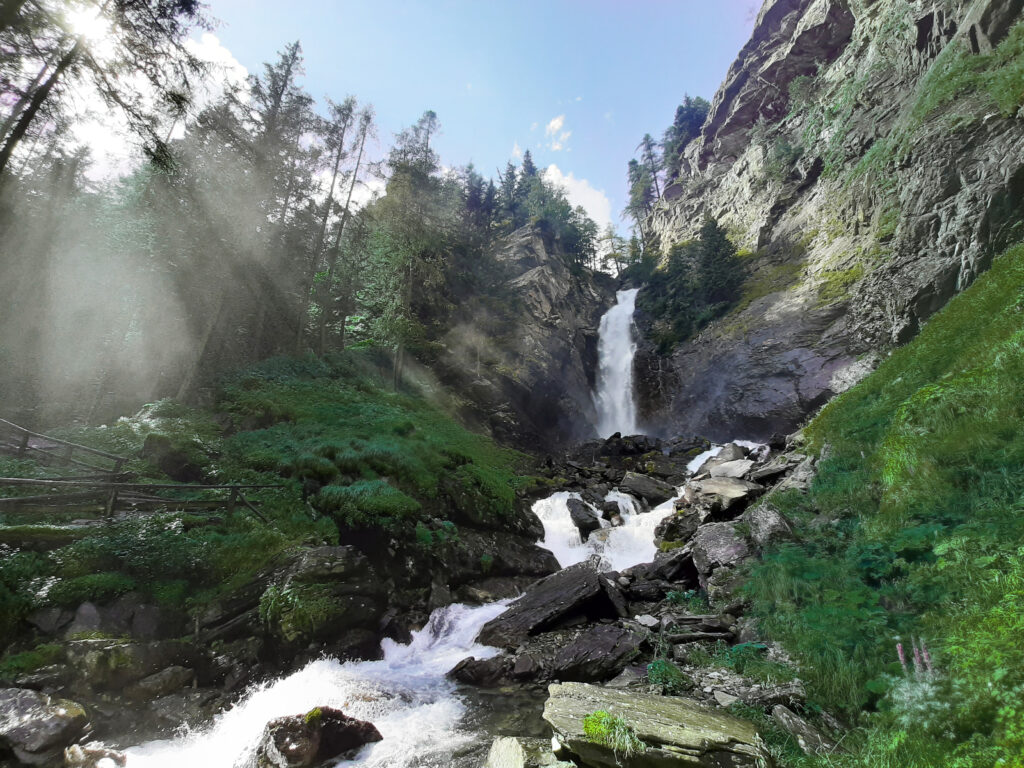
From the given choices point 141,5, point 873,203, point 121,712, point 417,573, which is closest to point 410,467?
point 417,573

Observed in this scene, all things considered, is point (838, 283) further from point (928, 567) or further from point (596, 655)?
point (596, 655)

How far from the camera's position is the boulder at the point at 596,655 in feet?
21.8

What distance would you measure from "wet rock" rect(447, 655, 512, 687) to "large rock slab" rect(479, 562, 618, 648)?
71cm

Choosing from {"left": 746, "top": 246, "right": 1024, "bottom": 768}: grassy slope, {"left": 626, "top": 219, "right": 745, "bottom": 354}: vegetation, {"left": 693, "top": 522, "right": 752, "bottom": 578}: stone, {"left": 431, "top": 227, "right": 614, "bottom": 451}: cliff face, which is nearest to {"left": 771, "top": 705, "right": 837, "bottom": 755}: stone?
{"left": 746, "top": 246, "right": 1024, "bottom": 768}: grassy slope

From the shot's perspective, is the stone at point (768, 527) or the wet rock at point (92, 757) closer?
the wet rock at point (92, 757)

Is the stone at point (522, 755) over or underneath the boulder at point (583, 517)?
underneath

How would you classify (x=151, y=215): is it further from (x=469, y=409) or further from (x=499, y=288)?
(x=499, y=288)

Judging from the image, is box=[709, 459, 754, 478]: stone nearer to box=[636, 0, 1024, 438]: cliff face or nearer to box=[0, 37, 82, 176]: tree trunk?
box=[636, 0, 1024, 438]: cliff face

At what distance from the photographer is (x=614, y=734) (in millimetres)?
3549

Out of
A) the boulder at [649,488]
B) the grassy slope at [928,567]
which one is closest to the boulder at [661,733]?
the grassy slope at [928,567]

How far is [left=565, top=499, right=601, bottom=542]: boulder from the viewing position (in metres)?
14.3

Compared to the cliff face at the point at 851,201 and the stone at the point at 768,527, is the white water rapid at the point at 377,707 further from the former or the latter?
the cliff face at the point at 851,201

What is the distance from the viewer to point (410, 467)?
12836 millimetres

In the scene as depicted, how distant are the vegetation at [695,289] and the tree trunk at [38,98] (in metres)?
31.1
